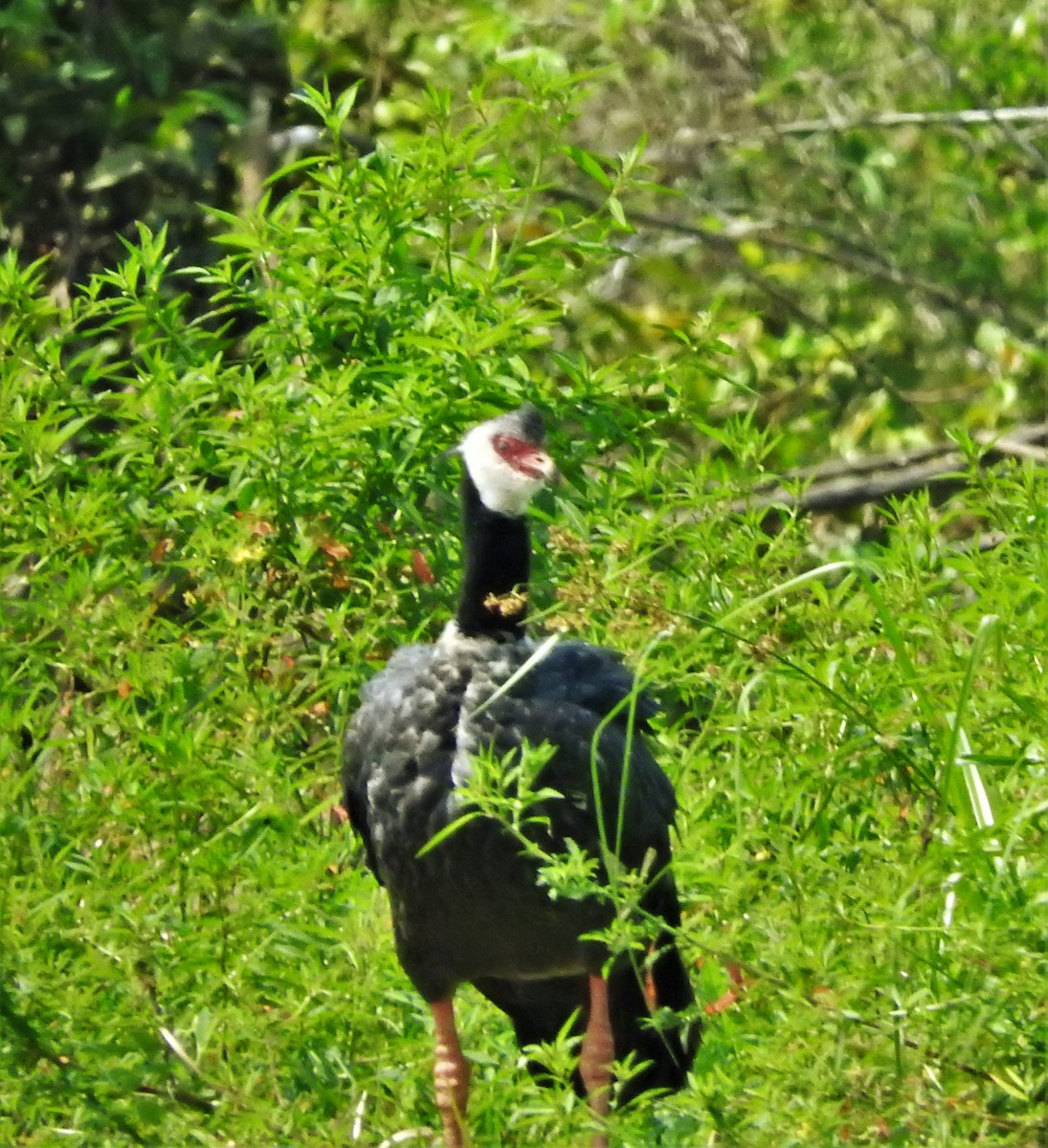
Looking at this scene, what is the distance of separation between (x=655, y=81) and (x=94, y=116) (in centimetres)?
194

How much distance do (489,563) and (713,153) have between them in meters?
4.00

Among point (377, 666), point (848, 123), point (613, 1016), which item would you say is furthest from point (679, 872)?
point (848, 123)

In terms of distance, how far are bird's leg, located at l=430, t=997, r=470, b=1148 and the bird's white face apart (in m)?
0.73

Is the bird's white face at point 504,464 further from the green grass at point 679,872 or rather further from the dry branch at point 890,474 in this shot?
the dry branch at point 890,474

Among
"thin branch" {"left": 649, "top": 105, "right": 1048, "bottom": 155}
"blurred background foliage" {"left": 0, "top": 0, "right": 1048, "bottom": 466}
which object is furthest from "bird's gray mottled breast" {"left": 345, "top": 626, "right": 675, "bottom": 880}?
"thin branch" {"left": 649, "top": 105, "right": 1048, "bottom": 155}

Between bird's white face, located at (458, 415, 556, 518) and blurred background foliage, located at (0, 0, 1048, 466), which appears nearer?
bird's white face, located at (458, 415, 556, 518)

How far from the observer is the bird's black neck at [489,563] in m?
3.43

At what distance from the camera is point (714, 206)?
672 centimetres

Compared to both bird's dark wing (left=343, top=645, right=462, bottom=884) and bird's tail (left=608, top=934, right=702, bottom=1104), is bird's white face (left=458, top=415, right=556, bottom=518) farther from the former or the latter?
bird's tail (left=608, top=934, right=702, bottom=1104)

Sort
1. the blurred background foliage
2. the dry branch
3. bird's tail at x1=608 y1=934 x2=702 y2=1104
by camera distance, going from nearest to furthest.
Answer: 1. bird's tail at x1=608 y1=934 x2=702 y2=1104
2. the dry branch
3. the blurred background foliage

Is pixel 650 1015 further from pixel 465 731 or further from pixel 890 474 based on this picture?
pixel 890 474

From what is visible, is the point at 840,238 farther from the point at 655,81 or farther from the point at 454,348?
the point at 454,348

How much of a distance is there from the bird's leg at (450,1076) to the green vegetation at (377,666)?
0.03 m

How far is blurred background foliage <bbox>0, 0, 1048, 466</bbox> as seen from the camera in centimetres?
592
